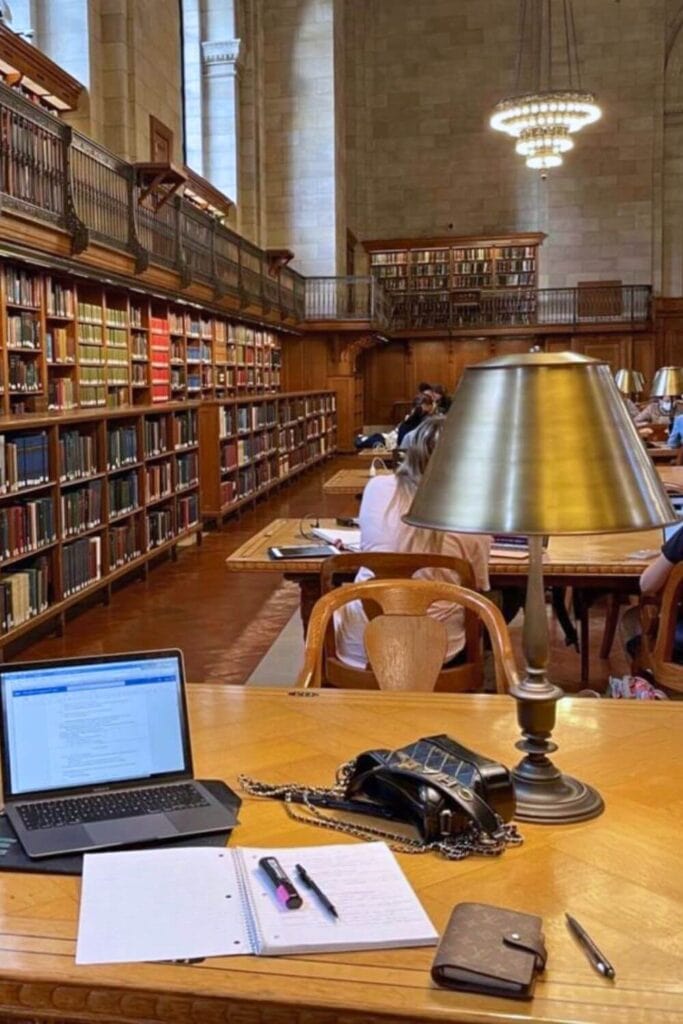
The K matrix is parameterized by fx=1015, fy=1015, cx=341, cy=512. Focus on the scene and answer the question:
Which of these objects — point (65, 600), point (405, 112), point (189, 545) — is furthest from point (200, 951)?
point (405, 112)

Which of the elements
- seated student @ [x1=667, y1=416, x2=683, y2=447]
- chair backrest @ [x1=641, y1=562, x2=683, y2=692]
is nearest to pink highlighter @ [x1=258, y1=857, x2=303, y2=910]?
chair backrest @ [x1=641, y1=562, x2=683, y2=692]

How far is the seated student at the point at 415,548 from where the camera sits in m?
2.90

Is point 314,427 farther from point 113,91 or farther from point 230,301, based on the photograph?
point 113,91

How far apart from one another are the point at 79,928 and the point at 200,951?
0.15m

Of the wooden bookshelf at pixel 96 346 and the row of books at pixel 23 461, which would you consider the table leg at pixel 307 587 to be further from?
the wooden bookshelf at pixel 96 346

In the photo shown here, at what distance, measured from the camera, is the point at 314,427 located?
1535 centimetres

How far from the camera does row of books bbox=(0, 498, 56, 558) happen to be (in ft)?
16.3

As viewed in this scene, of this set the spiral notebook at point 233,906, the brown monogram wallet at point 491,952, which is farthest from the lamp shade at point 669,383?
the brown monogram wallet at point 491,952

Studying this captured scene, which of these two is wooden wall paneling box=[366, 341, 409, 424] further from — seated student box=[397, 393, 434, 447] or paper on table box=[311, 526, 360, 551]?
paper on table box=[311, 526, 360, 551]

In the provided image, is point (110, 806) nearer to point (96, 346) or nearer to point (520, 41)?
point (96, 346)

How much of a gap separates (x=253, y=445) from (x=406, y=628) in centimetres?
878

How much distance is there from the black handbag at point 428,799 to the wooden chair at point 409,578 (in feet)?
3.75

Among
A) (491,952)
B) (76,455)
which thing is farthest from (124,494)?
(491,952)

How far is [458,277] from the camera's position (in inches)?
782
